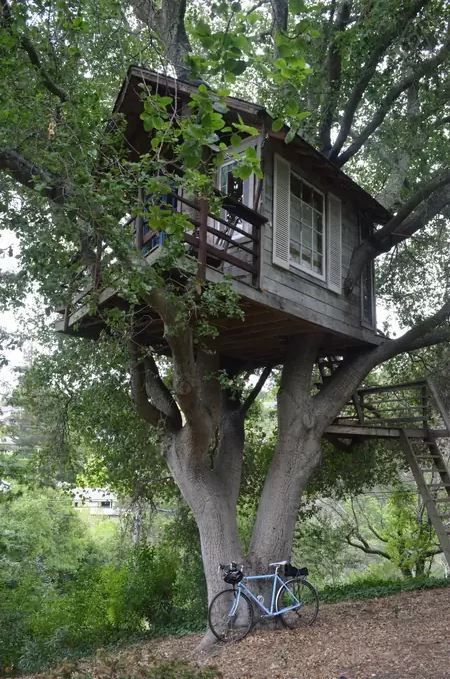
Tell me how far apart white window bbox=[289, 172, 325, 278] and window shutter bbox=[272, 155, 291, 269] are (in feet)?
0.89

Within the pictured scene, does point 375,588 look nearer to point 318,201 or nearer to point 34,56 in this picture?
point 318,201

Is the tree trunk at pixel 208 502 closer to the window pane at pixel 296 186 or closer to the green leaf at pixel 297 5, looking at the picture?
Answer: the window pane at pixel 296 186

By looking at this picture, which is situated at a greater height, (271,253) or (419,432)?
(271,253)

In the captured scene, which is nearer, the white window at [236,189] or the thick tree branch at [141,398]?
the white window at [236,189]

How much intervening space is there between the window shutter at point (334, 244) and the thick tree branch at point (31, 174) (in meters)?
5.05

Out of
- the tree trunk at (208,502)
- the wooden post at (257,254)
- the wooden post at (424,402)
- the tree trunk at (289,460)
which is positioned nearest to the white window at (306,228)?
the wooden post at (257,254)

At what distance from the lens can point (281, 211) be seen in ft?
30.1

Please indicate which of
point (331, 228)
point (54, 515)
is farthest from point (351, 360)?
point (54, 515)

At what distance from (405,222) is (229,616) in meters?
7.31

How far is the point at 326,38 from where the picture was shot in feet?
33.8

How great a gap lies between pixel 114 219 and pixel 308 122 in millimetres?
5627

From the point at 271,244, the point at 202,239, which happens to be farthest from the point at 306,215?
the point at 202,239

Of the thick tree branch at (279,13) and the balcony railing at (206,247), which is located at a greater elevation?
the thick tree branch at (279,13)

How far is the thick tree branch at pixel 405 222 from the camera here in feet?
32.6
